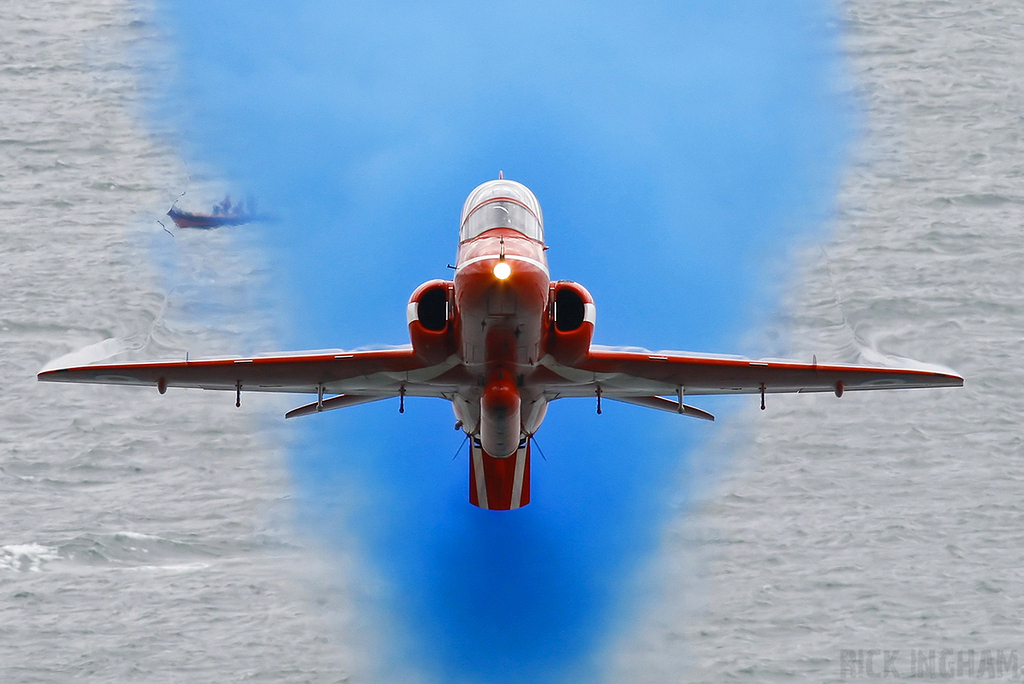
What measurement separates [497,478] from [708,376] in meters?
4.51

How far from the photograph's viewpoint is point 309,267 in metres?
35.5

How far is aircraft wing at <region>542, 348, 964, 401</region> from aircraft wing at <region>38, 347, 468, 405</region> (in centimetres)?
200

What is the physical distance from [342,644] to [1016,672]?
12.2m

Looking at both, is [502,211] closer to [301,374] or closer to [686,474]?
[301,374]

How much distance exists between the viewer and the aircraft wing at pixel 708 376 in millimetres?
21828

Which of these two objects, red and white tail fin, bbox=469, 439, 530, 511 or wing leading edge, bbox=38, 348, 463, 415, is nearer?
wing leading edge, bbox=38, 348, 463, 415

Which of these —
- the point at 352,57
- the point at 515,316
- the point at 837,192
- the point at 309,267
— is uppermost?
the point at 352,57

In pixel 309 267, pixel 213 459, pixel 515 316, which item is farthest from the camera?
Result: pixel 309 267

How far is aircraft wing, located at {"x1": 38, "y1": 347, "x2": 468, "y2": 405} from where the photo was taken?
2153 centimetres

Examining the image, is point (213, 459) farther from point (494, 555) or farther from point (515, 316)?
point (515, 316)

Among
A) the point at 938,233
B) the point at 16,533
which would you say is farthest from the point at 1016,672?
the point at 16,533

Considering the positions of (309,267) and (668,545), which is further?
(309,267)

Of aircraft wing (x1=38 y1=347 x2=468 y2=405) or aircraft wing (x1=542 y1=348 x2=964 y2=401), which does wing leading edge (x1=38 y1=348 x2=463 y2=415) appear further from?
aircraft wing (x1=542 y1=348 x2=964 y2=401)

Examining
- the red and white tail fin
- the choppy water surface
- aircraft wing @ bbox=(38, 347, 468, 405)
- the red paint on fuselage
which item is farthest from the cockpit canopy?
the choppy water surface
